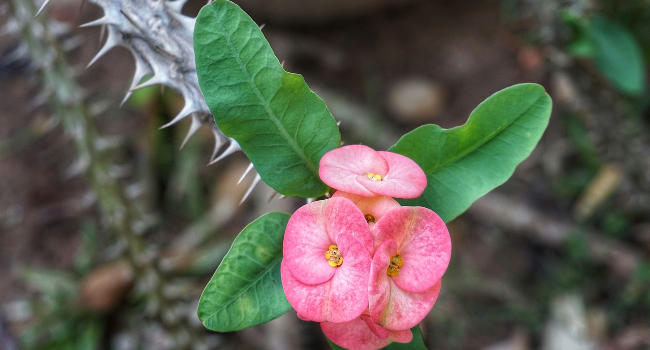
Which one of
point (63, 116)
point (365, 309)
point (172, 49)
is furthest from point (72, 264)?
point (365, 309)

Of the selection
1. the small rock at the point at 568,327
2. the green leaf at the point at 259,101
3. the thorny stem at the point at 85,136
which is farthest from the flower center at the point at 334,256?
the small rock at the point at 568,327

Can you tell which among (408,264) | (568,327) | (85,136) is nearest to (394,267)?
(408,264)

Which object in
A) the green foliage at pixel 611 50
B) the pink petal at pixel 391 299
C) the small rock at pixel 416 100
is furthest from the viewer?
the small rock at pixel 416 100

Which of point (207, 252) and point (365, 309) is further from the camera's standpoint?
point (207, 252)

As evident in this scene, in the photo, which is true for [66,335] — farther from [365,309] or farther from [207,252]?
[365,309]

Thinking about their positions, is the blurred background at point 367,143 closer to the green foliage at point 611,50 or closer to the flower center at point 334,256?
the green foliage at point 611,50

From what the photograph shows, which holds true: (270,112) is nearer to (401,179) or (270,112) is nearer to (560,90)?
(401,179)

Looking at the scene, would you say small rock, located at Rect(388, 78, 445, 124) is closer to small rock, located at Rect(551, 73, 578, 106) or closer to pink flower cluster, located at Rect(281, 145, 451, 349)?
small rock, located at Rect(551, 73, 578, 106)
